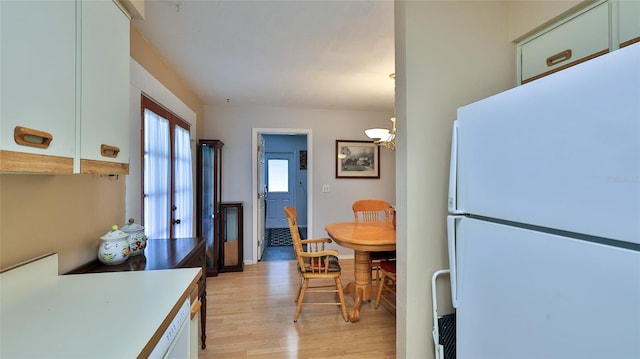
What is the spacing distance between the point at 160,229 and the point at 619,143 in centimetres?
281

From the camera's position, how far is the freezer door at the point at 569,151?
65cm

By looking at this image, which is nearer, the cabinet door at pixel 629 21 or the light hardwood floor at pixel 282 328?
the cabinet door at pixel 629 21

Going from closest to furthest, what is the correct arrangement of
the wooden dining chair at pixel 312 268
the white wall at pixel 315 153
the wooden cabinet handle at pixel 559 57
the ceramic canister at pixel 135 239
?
the wooden cabinet handle at pixel 559 57 → the ceramic canister at pixel 135 239 → the wooden dining chair at pixel 312 268 → the white wall at pixel 315 153

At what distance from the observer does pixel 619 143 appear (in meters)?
0.66

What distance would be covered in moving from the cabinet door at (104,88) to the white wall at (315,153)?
2727 millimetres

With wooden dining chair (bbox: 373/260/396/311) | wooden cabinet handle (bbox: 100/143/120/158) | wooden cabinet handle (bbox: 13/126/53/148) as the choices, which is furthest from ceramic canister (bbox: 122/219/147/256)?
wooden dining chair (bbox: 373/260/396/311)

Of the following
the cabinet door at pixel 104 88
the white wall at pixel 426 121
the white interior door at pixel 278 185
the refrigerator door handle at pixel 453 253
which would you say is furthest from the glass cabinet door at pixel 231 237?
the white interior door at pixel 278 185

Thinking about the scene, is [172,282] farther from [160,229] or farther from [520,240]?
[160,229]

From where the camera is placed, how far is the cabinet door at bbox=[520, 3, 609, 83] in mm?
1110

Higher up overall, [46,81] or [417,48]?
[417,48]

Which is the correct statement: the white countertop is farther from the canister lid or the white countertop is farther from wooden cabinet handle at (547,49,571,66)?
wooden cabinet handle at (547,49,571,66)

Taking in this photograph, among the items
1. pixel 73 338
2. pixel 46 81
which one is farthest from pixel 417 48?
pixel 73 338

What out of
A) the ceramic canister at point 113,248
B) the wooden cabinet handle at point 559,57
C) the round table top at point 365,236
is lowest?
the round table top at point 365,236

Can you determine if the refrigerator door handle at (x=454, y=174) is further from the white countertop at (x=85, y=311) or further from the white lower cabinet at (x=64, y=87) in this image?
the white lower cabinet at (x=64, y=87)
